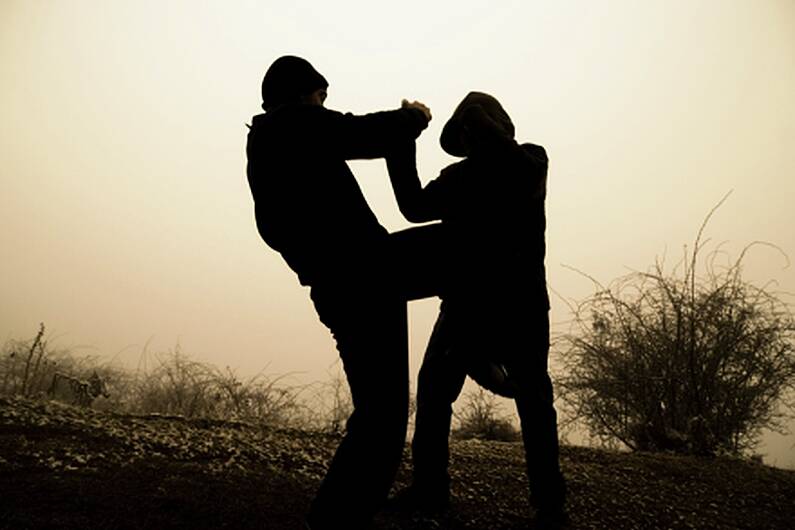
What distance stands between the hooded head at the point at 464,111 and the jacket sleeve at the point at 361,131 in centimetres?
69

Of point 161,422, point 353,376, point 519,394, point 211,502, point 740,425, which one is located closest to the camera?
point 353,376

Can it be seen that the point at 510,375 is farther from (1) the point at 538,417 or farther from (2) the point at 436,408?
(2) the point at 436,408

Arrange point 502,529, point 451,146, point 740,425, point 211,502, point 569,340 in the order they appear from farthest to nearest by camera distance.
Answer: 1. point 569,340
2. point 740,425
3. point 451,146
4. point 502,529
5. point 211,502

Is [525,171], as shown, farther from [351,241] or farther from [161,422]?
[161,422]

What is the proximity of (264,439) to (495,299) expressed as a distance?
1.32 meters

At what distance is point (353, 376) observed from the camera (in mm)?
1555

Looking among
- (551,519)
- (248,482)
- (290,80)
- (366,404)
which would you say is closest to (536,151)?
(290,80)

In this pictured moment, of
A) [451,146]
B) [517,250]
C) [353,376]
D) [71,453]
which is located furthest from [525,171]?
[71,453]

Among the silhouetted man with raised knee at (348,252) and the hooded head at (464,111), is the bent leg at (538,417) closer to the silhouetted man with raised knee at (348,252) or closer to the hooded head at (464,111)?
the silhouetted man with raised knee at (348,252)

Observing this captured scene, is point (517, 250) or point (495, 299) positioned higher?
point (517, 250)

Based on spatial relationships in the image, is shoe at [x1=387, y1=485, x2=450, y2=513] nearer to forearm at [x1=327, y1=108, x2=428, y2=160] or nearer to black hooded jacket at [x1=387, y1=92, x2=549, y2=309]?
black hooded jacket at [x1=387, y1=92, x2=549, y2=309]

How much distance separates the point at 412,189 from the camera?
190cm

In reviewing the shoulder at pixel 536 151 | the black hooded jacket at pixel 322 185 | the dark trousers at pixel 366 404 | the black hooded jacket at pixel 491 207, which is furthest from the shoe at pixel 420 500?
the shoulder at pixel 536 151

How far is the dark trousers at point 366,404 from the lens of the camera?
1.43m
